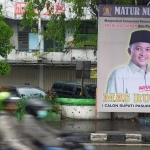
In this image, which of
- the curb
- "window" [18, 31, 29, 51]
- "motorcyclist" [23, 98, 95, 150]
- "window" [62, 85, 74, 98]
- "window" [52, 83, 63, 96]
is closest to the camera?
"motorcyclist" [23, 98, 95, 150]

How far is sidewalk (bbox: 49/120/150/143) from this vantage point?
34.7ft

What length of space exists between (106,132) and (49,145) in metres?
6.75

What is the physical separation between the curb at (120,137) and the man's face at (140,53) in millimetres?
2575

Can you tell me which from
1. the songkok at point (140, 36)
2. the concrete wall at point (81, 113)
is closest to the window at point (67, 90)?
the concrete wall at point (81, 113)

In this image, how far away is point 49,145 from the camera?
4.42 meters

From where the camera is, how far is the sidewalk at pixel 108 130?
34.7 feet

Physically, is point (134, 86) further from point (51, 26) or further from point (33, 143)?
point (33, 143)

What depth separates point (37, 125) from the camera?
14.9ft

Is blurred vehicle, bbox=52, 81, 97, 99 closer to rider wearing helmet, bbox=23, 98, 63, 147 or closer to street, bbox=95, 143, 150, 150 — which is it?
street, bbox=95, 143, 150, 150

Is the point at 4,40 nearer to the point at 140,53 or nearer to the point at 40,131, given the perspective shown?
the point at 140,53

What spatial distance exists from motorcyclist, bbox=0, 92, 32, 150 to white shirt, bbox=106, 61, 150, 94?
8167 mm

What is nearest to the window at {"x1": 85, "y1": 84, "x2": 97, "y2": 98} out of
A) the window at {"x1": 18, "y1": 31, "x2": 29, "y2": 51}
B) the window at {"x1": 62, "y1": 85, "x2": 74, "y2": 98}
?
the window at {"x1": 62, "y1": 85, "x2": 74, "y2": 98}

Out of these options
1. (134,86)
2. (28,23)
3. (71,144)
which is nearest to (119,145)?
(134,86)

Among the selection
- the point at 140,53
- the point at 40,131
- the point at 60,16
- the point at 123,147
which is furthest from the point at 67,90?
the point at 40,131
